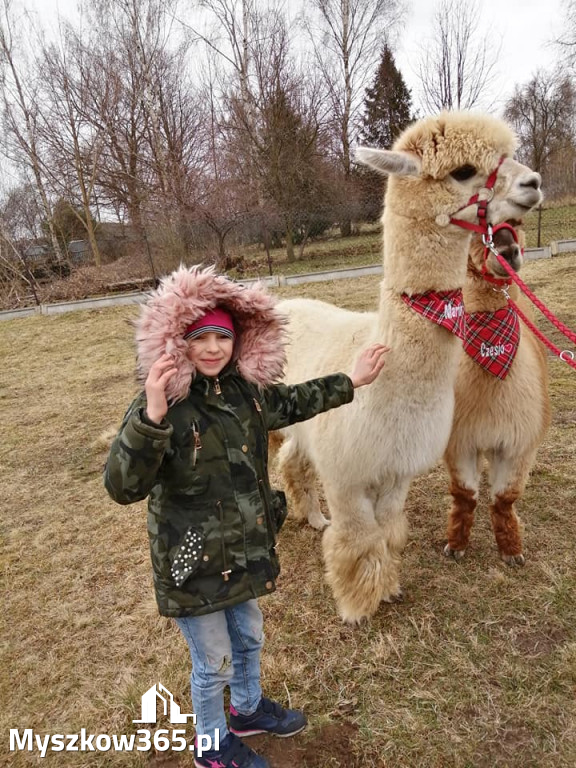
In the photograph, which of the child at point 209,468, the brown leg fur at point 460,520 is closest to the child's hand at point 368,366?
the child at point 209,468

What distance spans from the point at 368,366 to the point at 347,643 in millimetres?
1234

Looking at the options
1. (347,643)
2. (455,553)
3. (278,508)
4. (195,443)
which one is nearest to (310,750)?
(347,643)

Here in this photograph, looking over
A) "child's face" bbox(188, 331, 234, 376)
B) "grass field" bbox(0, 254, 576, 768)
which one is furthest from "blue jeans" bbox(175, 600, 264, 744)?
"child's face" bbox(188, 331, 234, 376)

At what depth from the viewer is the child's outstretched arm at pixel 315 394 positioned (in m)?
1.72

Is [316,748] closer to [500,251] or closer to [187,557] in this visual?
[187,557]

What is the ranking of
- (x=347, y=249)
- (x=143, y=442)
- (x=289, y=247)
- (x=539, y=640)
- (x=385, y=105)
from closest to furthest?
(x=143, y=442) → (x=539, y=640) → (x=289, y=247) → (x=347, y=249) → (x=385, y=105)

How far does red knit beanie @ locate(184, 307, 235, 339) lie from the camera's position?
58.6 inches

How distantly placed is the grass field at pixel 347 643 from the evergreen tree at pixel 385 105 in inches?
781

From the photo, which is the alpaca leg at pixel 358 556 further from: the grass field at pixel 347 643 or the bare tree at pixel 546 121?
the bare tree at pixel 546 121

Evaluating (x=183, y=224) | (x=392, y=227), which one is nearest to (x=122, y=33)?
(x=183, y=224)

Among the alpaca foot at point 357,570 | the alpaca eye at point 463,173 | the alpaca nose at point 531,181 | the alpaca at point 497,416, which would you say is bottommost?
the alpaca foot at point 357,570

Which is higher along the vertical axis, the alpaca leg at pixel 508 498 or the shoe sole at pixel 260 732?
the alpaca leg at pixel 508 498

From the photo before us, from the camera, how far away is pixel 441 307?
1797mm

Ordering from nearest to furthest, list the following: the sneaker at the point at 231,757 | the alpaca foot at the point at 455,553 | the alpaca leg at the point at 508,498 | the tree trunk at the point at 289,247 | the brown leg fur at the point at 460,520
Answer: the sneaker at the point at 231,757 < the alpaca leg at the point at 508,498 < the brown leg fur at the point at 460,520 < the alpaca foot at the point at 455,553 < the tree trunk at the point at 289,247
